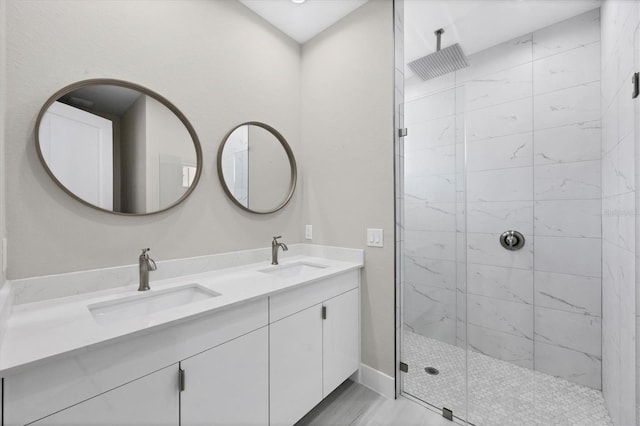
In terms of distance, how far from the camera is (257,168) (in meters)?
2.06

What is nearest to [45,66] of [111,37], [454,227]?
[111,37]

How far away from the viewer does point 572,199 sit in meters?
1.96

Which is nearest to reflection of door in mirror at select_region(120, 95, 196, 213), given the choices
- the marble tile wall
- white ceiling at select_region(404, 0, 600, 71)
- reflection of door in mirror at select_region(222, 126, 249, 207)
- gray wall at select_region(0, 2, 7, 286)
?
reflection of door in mirror at select_region(222, 126, 249, 207)

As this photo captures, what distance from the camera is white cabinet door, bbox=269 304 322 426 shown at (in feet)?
4.42

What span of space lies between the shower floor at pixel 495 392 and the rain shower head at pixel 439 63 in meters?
2.13

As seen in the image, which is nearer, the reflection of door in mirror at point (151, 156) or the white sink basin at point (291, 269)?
the reflection of door in mirror at point (151, 156)

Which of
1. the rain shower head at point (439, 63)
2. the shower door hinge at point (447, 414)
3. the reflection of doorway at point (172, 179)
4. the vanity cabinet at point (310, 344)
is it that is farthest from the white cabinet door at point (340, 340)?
the rain shower head at point (439, 63)

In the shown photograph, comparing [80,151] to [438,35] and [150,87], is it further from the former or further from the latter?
[438,35]

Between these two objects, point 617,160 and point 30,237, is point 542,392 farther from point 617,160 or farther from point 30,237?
point 30,237

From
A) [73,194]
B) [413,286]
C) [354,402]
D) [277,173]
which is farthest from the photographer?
[277,173]

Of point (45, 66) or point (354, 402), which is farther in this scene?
point (354, 402)

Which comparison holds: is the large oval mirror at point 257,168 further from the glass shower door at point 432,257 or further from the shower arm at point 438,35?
the shower arm at point 438,35

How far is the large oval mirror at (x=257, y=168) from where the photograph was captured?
6.08 ft

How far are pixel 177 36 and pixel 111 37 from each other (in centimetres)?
36
